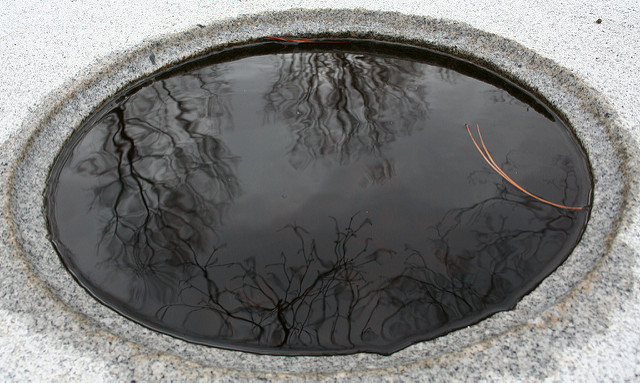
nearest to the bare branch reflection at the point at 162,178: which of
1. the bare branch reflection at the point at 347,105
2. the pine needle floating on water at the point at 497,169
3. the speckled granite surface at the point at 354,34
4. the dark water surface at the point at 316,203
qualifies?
the dark water surface at the point at 316,203

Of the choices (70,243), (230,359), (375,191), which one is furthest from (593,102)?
(70,243)

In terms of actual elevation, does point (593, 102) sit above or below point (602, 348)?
above

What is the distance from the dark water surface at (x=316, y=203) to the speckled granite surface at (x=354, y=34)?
0.08 metres

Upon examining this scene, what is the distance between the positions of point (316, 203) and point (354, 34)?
→ 1.44m

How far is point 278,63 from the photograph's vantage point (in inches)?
114

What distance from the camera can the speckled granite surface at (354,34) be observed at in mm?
1470

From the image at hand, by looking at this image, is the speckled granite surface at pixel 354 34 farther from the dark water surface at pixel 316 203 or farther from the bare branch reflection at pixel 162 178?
the bare branch reflection at pixel 162 178

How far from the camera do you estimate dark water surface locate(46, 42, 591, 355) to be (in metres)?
1.75

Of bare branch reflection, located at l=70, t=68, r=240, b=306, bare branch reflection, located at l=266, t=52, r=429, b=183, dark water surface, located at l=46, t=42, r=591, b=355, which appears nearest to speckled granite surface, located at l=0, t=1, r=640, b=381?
dark water surface, located at l=46, t=42, r=591, b=355

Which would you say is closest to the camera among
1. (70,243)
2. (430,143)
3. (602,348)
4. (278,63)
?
(602,348)

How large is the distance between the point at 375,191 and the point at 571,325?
91 centimetres

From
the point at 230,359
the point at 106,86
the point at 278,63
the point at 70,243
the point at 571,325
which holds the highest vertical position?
the point at 278,63

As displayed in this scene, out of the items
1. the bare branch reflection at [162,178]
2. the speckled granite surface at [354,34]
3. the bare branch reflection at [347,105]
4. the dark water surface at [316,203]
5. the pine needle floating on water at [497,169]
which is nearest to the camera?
the speckled granite surface at [354,34]

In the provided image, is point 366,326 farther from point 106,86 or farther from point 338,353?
point 106,86
